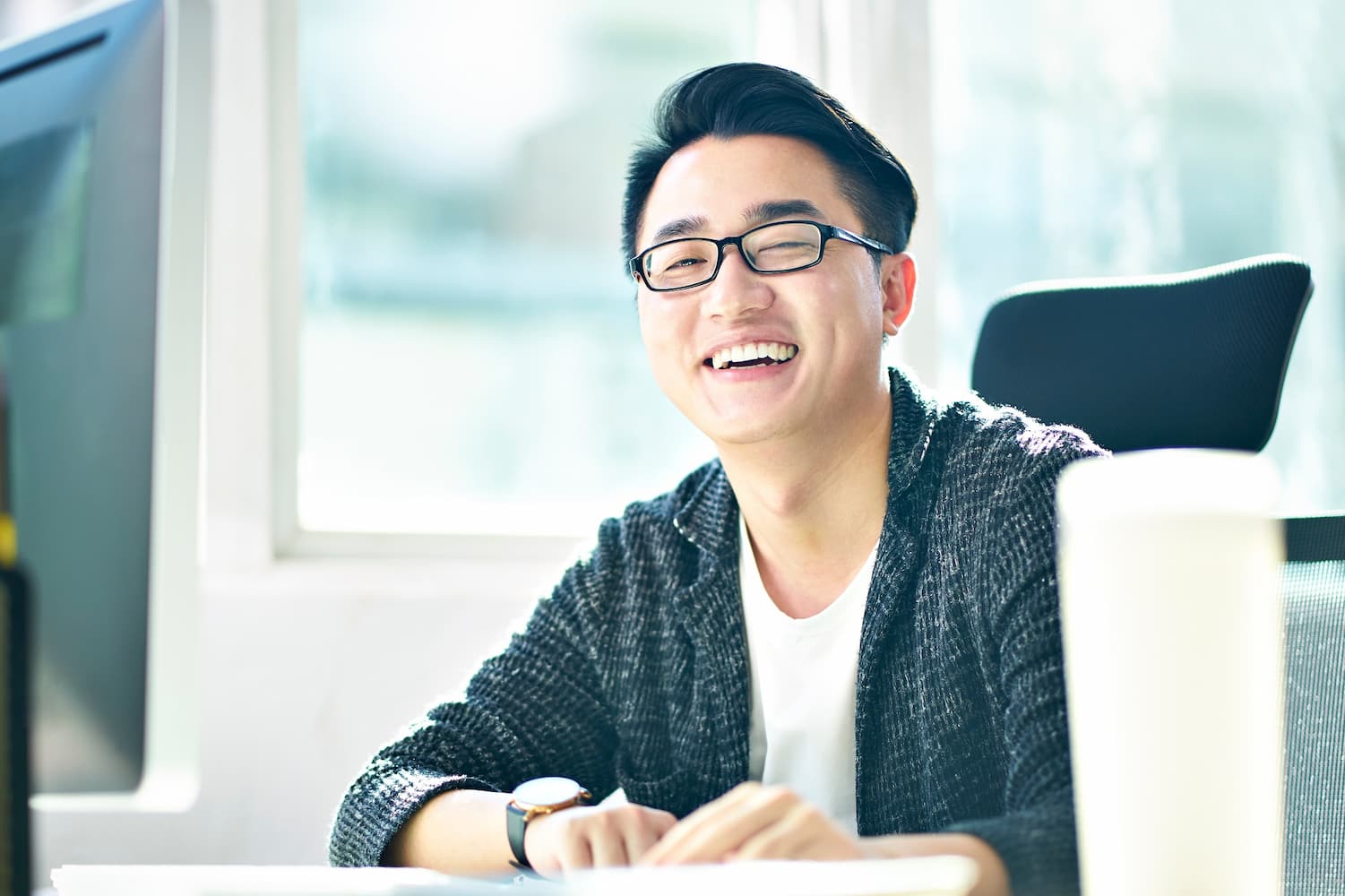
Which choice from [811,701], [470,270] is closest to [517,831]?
[811,701]

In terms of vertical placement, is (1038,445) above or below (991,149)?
below

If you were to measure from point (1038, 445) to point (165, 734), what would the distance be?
2.86 ft

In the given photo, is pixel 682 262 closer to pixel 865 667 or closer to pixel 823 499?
pixel 823 499

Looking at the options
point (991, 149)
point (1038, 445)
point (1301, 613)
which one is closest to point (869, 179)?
point (1038, 445)

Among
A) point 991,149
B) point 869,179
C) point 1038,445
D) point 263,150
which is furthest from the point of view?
point 991,149

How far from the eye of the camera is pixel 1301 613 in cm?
102

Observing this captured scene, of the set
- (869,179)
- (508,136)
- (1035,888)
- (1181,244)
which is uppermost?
(508,136)

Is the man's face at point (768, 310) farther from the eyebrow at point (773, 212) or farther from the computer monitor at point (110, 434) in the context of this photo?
the computer monitor at point (110, 434)

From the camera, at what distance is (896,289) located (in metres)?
1.42

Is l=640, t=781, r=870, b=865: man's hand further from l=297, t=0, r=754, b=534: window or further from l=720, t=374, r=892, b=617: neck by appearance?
l=297, t=0, r=754, b=534: window

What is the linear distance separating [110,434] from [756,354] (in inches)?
33.7

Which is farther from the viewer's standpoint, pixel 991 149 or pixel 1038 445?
pixel 991 149

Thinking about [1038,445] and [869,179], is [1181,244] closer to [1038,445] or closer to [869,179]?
[869,179]

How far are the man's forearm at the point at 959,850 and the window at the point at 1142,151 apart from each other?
1.48 meters
